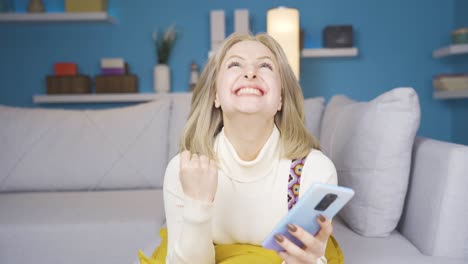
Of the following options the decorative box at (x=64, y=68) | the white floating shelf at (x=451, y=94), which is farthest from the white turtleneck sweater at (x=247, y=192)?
the decorative box at (x=64, y=68)

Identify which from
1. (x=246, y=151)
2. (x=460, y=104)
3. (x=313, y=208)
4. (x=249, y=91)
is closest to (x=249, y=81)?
(x=249, y=91)

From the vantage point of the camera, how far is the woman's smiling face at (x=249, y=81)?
3.29ft

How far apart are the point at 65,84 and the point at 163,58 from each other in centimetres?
79

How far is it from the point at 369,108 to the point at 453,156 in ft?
1.00

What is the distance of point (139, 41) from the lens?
145 inches

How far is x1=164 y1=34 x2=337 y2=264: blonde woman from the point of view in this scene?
1008 millimetres

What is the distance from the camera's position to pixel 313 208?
768 millimetres

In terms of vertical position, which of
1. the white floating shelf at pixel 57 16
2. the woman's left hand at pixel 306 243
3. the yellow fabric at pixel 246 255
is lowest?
the yellow fabric at pixel 246 255

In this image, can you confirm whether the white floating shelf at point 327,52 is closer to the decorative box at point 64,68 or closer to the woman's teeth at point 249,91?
the decorative box at point 64,68

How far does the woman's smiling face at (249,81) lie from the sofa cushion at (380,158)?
1.25 ft

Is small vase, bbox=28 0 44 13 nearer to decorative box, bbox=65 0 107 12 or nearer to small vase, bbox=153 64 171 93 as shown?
decorative box, bbox=65 0 107 12

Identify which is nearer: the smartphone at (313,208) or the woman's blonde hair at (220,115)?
the smartphone at (313,208)

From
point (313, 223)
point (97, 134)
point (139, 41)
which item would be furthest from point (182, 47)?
point (313, 223)

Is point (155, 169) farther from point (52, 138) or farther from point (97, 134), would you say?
point (52, 138)
